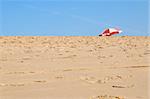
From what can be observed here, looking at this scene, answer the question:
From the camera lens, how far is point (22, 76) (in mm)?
7797

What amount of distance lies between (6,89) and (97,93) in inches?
61.0

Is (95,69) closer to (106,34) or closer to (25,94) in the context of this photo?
(25,94)

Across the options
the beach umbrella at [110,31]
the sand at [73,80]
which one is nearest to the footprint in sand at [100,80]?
the sand at [73,80]

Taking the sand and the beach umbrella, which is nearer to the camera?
the sand

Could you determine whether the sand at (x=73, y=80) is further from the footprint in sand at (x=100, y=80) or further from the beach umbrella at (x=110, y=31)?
the beach umbrella at (x=110, y=31)

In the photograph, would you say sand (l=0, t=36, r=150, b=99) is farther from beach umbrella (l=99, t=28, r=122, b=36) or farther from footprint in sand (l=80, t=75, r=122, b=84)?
beach umbrella (l=99, t=28, r=122, b=36)

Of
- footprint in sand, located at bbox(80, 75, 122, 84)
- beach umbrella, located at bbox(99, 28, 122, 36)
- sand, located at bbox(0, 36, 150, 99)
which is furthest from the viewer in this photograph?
beach umbrella, located at bbox(99, 28, 122, 36)

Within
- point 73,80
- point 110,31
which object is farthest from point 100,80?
point 110,31

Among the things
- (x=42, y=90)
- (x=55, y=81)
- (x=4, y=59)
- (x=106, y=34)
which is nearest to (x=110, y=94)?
(x=42, y=90)

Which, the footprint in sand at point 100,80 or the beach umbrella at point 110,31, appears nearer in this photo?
the footprint in sand at point 100,80

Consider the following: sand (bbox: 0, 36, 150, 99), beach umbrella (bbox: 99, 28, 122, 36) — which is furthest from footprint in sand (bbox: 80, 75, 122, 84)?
beach umbrella (bbox: 99, 28, 122, 36)

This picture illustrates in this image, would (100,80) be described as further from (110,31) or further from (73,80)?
(110,31)

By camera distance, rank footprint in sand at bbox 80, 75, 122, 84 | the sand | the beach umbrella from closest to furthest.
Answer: the sand → footprint in sand at bbox 80, 75, 122, 84 → the beach umbrella

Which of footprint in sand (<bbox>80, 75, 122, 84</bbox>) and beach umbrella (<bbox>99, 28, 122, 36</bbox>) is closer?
footprint in sand (<bbox>80, 75, 122, 84</bbox>)
